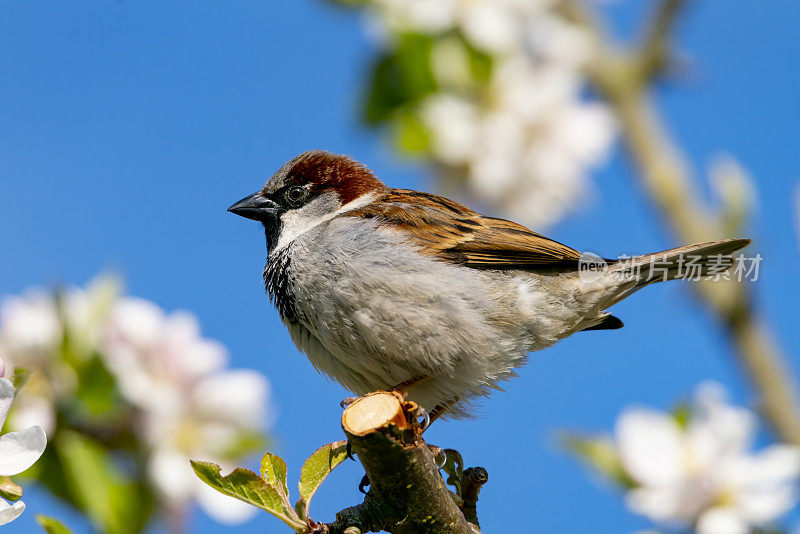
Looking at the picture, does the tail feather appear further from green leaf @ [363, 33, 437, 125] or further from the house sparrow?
green leaf @ [363, 33, 437, 125]

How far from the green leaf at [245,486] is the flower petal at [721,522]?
4.14 ft

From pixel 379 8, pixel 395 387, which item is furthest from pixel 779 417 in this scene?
pixel 379 8

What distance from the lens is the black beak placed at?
129 inches

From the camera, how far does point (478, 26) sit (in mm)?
3188

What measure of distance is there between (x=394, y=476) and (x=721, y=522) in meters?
1.03

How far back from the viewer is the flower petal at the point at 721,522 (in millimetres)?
2346

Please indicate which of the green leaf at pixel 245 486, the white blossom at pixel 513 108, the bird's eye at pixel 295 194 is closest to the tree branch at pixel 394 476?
the green leaf at pixel 245 486

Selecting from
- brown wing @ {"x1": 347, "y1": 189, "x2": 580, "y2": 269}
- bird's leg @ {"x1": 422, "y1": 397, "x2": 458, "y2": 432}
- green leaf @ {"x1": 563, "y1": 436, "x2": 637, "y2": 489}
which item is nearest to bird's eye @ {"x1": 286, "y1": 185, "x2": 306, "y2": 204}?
brown wing @ {"x1": 347, "y1": 189, "x2": 580, "y2": 269}

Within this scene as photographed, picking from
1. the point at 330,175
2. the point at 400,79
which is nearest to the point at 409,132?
the point at 400,79

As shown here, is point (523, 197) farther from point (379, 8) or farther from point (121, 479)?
point (121, 479)

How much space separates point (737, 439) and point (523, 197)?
149 centimetres

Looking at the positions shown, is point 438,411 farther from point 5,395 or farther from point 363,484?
point 5,395

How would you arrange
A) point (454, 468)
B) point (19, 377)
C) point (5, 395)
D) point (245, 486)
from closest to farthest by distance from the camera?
point (5, 395) → point (19, 377) → point (245, 486) → point (454, 468)

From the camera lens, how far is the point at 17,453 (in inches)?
48.5
